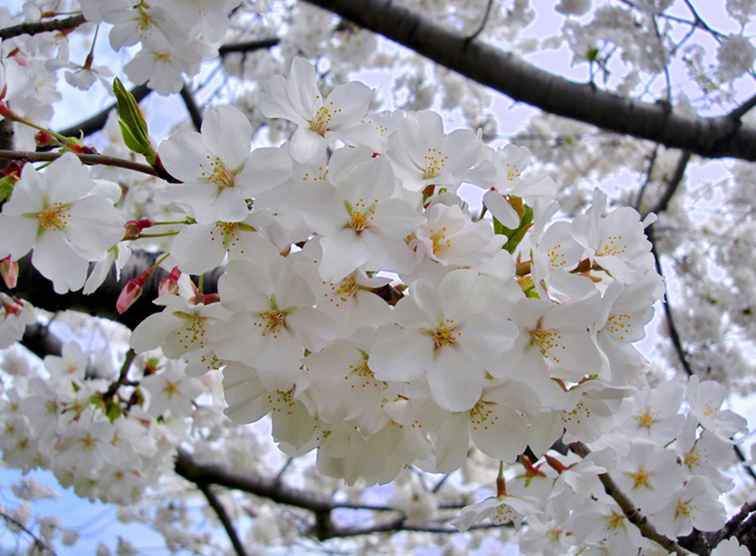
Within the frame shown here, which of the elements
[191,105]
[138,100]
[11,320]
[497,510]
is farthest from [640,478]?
[191,105]

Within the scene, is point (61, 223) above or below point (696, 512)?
above

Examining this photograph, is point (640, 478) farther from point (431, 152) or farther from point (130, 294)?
point (130, 294)

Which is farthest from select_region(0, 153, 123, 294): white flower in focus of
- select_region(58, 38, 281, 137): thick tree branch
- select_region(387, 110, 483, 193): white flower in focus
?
select_region(58, 38, 281, 137): thick tree branch

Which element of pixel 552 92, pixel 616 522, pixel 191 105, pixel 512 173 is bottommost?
pixel 191 105

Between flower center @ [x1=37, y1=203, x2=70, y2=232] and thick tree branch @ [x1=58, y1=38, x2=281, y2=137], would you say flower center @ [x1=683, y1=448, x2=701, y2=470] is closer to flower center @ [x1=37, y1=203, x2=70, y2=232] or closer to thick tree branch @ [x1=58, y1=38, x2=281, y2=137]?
flower center @ [x1=37, y1=203, x2=70, y2=232]

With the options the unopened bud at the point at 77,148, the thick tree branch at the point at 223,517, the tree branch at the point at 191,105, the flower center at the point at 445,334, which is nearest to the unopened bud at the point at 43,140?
the unopened bud at the point at 77,148

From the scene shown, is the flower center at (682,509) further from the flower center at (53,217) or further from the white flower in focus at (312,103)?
the flower center at (53,217)

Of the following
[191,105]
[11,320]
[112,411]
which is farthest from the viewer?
[191,105]

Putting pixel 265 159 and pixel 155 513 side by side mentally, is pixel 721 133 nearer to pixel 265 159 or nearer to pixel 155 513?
pixel 265 159
